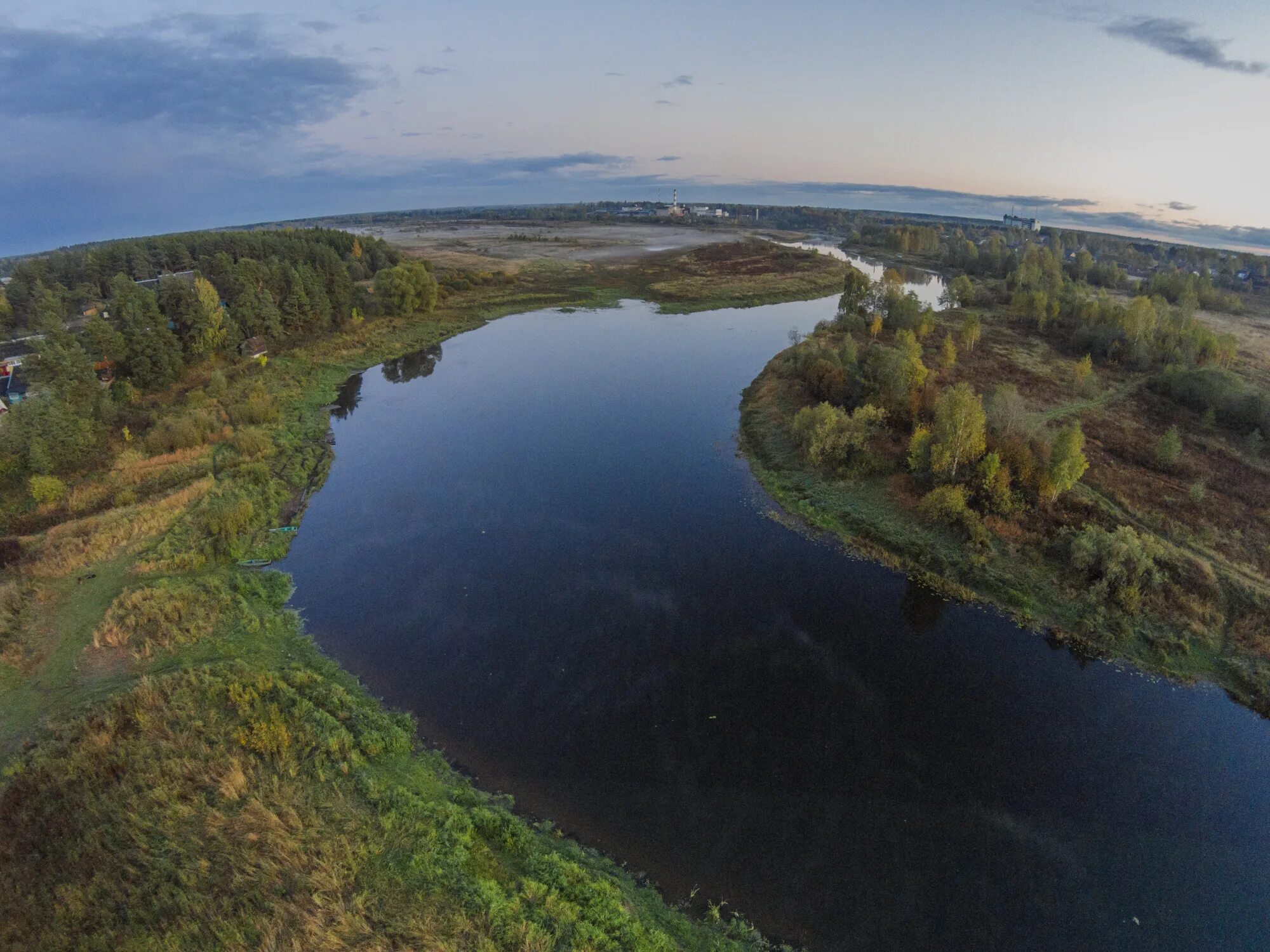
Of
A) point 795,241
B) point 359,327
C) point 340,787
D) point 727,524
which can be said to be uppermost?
point 795,241

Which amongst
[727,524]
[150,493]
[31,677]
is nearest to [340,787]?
[31,677]

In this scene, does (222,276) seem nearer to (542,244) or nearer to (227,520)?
(227,520)

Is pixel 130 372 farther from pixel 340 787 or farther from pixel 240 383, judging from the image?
pixel 340 787

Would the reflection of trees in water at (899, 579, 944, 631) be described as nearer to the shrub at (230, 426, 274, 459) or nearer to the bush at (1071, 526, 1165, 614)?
the bush at (1071, 526, 1165, 614)

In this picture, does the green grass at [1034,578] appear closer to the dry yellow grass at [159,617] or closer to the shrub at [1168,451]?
the shrub at [1168,451]

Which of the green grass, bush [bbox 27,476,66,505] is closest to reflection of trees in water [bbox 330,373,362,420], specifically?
bush [bbox 27,476,66,505]

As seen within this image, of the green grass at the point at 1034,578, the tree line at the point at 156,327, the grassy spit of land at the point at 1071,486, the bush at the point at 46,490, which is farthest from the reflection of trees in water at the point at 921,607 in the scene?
the tree line at the point at 156,327
